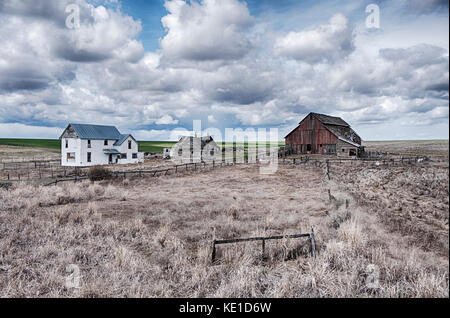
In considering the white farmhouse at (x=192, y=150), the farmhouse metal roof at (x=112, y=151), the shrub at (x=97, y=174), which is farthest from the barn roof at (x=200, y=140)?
the shrub at (x=97, y=174)

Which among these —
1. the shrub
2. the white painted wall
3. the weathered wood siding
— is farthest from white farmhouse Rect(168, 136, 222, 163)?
the shrub

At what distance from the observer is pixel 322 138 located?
40.2 m

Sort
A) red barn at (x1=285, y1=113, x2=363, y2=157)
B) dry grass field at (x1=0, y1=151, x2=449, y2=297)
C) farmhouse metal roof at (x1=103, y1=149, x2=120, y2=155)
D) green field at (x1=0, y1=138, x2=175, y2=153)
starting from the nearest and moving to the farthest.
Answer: dry grass field at (x1=0, y1=151, x2=449, y2=297), red barn at (x1=285, y1=113, x2=363, y2=157), farmhouse metal roof at (x1=103, y1=149, x2=120, y2=155), green field at (x1=0, y1=138, x2=175, y2=153)

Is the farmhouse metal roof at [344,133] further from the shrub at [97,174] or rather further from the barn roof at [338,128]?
the shrub at [97,174]

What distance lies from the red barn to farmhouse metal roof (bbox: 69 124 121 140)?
105 feet

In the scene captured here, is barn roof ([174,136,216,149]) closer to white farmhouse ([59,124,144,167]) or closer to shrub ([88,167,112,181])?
white farmhouse ([59,124,144,167])

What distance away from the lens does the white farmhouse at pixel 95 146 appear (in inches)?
1673

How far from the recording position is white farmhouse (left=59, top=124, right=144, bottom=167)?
4250cm

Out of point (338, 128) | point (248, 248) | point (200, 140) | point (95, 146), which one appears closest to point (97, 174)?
point (95, 146)

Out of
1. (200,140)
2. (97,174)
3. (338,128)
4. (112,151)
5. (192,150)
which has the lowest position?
(97,174)

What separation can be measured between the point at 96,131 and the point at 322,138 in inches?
1520

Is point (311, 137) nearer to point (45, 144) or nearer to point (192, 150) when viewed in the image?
point (192, 150)

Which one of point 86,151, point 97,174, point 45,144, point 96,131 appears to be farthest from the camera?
point 45,144
